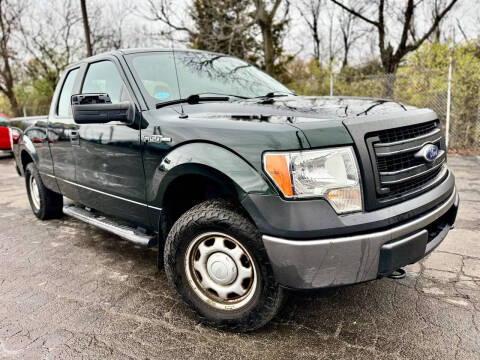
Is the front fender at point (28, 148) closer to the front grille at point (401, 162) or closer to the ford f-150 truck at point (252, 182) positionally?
the ford f-150 truck at point (252, 182)

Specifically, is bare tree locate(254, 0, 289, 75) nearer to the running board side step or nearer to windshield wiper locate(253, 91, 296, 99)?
windshield wiper locate(253, 91, 296, 99)

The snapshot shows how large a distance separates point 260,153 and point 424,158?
1.04 meters

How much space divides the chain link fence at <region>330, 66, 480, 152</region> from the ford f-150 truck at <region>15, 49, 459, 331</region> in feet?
22.9

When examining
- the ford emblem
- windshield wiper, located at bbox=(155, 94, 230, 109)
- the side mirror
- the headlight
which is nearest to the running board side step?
the side mirror

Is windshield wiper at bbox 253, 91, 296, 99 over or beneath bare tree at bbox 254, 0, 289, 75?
beneath

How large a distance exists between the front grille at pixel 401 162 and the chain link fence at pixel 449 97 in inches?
285

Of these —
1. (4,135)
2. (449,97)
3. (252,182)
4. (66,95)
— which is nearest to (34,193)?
(66,95)

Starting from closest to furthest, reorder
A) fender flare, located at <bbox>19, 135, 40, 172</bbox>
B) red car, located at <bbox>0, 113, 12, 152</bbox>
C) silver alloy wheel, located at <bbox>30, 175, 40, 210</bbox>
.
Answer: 1. fender flare, located at <bbox>19, 135, 40, 172</bbox>
2. silver alloy wheel, located at <bbox>30, 175, 40, 210</bbox>
3. red car, located at <bbox>0, 113, 12, 152</bbox>

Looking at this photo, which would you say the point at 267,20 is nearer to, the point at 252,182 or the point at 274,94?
the point at 274,94

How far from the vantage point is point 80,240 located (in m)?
4.18

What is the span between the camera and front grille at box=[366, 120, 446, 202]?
208 centimetres

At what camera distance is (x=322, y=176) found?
78.3 inches

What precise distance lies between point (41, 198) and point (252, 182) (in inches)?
147

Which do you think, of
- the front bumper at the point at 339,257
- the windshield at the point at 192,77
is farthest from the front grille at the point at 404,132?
the windshield at the point at 192,77
